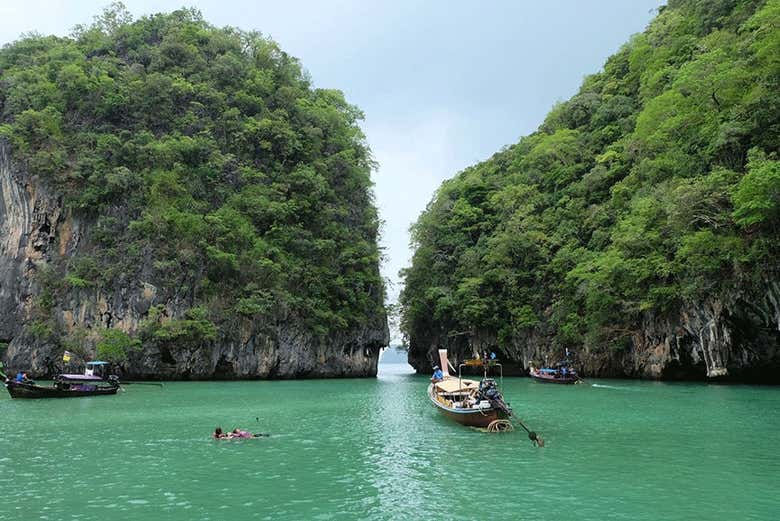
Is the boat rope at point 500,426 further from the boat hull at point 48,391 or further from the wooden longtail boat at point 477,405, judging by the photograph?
the boat hull at point 48,391

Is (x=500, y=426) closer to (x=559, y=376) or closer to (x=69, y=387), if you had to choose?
(x=559, y=376)

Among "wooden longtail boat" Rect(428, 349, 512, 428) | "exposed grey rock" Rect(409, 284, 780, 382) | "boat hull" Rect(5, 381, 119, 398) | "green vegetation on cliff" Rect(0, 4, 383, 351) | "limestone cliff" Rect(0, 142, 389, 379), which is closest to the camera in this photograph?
"wooden longtail boat" Rect(428, 349, 512, 428)

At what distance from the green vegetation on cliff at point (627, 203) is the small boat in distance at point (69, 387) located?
26285 millimetres

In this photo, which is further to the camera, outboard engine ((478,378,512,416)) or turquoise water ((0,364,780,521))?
outboard engine ((478,378,512,416))

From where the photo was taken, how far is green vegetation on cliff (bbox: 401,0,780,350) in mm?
26141

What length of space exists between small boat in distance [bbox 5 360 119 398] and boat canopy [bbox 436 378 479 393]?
1752 cm

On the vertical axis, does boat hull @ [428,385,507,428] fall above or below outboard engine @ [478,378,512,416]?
below

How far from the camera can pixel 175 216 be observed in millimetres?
40094

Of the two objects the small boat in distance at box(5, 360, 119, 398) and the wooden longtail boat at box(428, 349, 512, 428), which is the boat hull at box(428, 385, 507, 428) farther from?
the small boat in distance at box(5, 360, 119, 398)

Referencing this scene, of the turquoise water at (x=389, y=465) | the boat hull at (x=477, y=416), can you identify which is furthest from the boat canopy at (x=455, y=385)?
the boat hull at (x=477, y=416)

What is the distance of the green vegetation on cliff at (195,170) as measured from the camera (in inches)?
1560

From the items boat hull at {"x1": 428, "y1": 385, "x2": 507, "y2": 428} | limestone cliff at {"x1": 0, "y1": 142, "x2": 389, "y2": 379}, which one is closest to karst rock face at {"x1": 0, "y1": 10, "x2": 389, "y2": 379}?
limestone cliff at {"x1": 0, "y1": 142, "x2": 389, "y2": 379}

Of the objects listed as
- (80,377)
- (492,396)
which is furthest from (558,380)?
(80,377)

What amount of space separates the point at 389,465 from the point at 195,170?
37205mm
